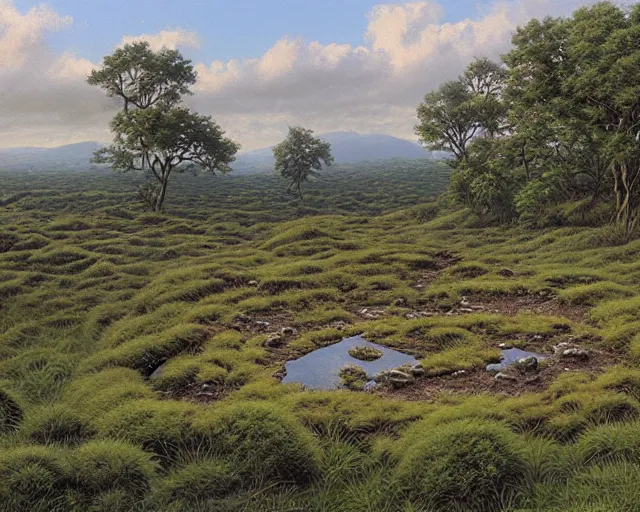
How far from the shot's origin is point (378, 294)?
17.0m

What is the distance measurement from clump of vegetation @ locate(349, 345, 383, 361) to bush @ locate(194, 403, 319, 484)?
355 cm

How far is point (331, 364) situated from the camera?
10820 mm

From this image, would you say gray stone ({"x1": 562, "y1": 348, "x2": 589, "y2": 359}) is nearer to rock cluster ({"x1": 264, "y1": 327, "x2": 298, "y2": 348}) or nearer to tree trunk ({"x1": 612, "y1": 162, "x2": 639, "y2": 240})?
rock cluster ({"x1": 264, "y1": 327, "x2": 298, "y2": 348})

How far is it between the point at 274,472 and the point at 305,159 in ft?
246

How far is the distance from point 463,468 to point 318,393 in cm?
351

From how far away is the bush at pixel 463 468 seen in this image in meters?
5.98

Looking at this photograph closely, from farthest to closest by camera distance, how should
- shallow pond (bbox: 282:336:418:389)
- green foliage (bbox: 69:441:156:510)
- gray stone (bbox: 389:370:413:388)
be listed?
1. shallow pond (bbox: 282:336:418:389)
2. gray stone (bbox: 389:370:413:388)
3. green foliage (bbox: 69:441:156:510)

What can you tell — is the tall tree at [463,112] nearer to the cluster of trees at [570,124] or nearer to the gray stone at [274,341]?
the cluster of trees at [570,124]

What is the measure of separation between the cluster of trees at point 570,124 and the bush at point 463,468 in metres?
20.1

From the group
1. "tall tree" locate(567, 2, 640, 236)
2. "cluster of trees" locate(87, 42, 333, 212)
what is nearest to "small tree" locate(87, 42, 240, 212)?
"cluster of trees" locate(87, 42, 333, 212)

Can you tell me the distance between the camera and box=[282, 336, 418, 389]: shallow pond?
1002cm

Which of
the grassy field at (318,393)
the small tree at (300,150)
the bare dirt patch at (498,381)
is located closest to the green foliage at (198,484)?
the grassy field at (318,393)

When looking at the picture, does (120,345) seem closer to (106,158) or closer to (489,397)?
(489,397)

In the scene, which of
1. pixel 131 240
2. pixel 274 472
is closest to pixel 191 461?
pixel 274 472
